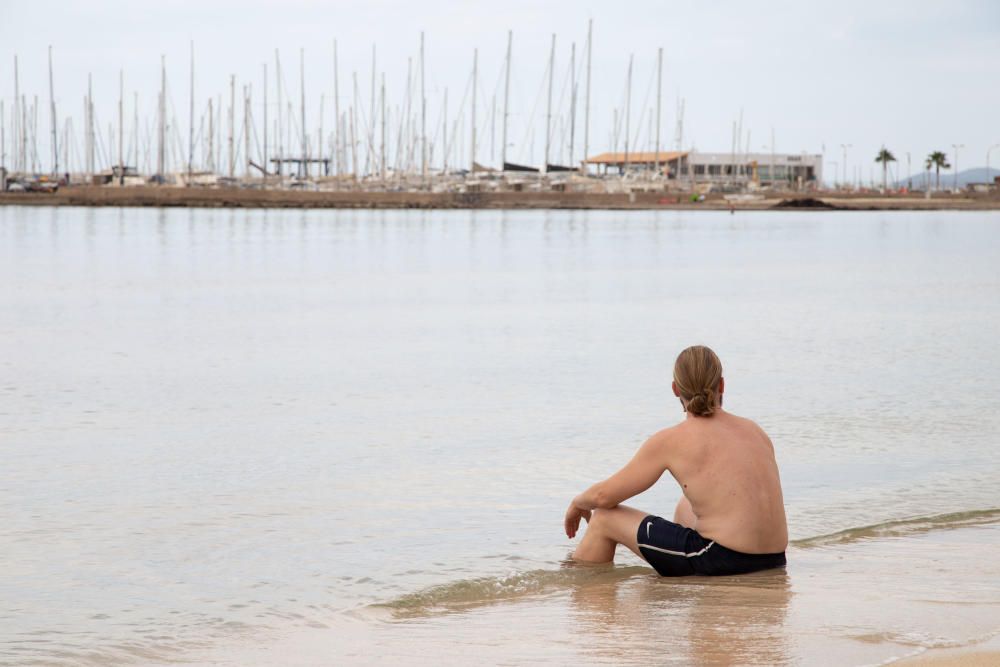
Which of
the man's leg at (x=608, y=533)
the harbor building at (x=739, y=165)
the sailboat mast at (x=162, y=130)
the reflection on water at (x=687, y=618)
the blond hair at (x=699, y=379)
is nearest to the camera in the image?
the reflection on water at (x=687, y=618)

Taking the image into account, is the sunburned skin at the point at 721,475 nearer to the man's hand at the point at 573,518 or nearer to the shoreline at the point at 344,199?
the man's hand at the point at 573,518

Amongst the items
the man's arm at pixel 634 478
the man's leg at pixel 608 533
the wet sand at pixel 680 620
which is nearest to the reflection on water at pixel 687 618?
the wet sand at pixel 680 620

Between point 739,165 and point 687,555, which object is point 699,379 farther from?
point 739,165

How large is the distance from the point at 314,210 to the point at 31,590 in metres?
110

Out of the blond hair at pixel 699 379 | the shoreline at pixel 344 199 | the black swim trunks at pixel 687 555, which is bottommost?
the black swim trunks at pixel 687 555

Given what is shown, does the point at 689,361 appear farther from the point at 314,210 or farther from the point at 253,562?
the point at 314,210

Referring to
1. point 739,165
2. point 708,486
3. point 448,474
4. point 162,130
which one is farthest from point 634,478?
point 739,165

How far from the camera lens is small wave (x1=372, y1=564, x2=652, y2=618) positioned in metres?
7.00

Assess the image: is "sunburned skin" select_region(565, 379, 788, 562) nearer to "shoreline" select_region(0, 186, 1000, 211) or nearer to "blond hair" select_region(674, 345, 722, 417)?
"blond hair" select_region(674, 345, 722, 417)

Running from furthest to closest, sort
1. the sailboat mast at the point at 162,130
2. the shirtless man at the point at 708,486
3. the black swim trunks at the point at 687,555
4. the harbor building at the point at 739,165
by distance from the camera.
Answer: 1. the harbor building at the point at 739,165
2. the sailboat mast at the point at 162,130
3. the black swim trunks at the point at 687,555
4. the shirtless man at the point at 708,486

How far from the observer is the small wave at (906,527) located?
8.38 metres

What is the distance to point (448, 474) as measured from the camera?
1059 centimetres

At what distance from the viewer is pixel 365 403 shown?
47.1ft

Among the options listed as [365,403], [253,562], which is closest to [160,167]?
[365,403]
